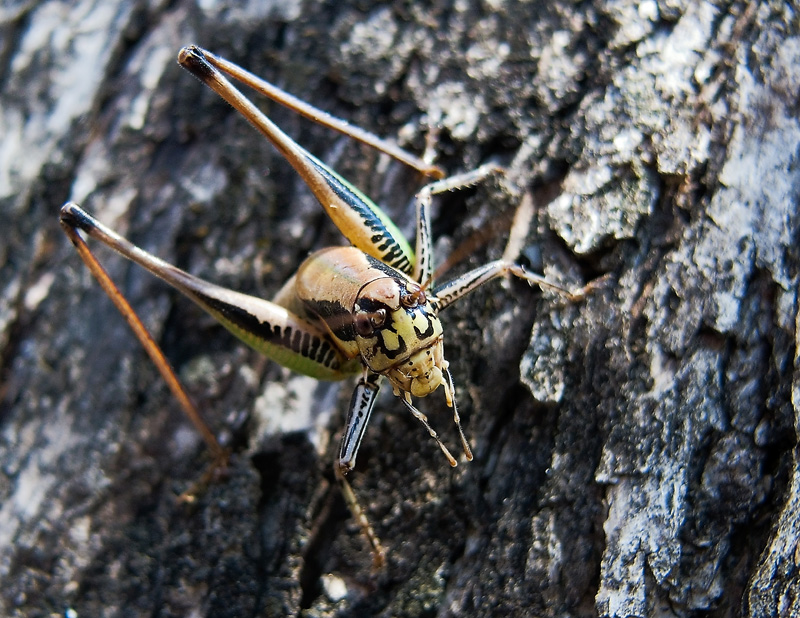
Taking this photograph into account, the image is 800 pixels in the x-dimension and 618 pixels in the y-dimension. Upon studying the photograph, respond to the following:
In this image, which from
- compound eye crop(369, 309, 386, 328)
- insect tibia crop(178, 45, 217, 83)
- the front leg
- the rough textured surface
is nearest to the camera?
the rough textured surface

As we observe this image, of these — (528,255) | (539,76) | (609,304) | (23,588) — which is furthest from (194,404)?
(539,76)

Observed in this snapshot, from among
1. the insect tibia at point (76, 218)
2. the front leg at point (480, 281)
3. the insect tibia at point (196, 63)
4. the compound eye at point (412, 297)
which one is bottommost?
the compound eye at point (412, 297)

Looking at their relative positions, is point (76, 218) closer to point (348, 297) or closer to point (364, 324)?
point (348, 297)

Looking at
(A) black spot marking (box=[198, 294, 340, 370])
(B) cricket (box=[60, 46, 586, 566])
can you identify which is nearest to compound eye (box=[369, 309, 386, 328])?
(B) cricket (box=[60, 46, 586, 566])

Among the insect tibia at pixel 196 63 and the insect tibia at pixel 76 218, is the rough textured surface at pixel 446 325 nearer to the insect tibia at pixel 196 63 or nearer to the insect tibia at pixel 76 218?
the insect tibia at pixel 76 218

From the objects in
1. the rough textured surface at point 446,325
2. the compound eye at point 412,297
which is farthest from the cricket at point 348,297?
the rough textured surface at point 446,325

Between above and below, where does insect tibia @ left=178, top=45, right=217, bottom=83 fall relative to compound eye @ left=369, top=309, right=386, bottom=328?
above

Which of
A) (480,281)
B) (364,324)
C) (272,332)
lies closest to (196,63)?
(272,332)

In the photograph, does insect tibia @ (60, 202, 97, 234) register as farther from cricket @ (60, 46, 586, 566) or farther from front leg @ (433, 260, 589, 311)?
front leg @ (433, 260, 589, 311)

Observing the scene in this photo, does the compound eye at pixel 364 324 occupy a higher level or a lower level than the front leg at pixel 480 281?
lower
